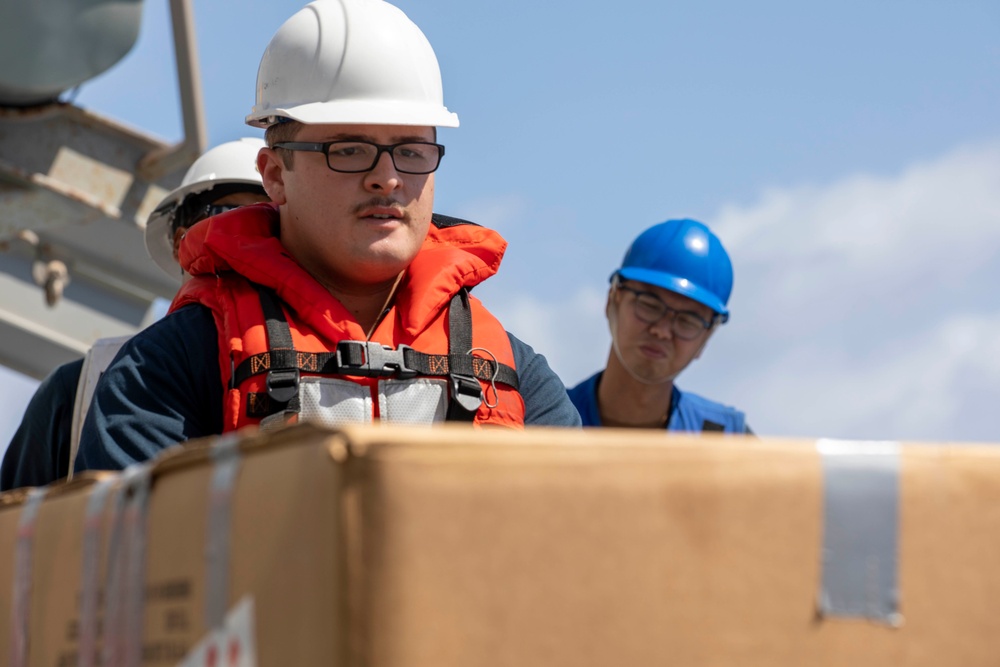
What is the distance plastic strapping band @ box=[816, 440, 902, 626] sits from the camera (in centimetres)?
134

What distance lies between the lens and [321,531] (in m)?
1.18

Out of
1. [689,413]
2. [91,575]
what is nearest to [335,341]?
[91,575]

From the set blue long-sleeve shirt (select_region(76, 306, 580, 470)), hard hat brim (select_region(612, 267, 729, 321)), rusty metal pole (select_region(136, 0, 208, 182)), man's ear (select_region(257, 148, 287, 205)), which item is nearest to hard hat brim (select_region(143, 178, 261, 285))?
rusty metal pole (select_region(136, 0, 208, 182))

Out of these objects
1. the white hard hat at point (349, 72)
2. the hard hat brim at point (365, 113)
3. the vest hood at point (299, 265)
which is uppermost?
the white hard hat at point (349, 72)

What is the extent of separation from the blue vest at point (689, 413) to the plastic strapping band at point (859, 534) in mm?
4348

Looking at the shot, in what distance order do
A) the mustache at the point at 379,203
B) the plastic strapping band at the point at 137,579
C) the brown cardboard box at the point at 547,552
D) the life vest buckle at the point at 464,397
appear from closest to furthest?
the brown cardboard box at the point at 547,552, the plastic strapping band at the point at 137,579, the life vest buckle at the point at 464,397, the mustache at the point at 379,203

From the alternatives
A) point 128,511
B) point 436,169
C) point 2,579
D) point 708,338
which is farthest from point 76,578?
point 708,338

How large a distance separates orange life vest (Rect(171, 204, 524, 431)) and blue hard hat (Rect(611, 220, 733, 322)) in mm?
3474

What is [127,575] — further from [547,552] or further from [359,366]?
[359,366]

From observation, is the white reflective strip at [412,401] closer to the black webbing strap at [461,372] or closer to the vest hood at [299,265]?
the black webbing strap at [461,372]

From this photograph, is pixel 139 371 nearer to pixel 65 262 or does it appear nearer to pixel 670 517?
pixel 670 517

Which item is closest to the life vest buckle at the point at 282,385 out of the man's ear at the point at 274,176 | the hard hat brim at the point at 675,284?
the man's ear at the point at 274,176

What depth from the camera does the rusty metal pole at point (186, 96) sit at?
237 inches

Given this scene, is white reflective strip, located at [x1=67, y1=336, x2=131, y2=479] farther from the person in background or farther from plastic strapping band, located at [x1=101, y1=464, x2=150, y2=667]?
the person in background
